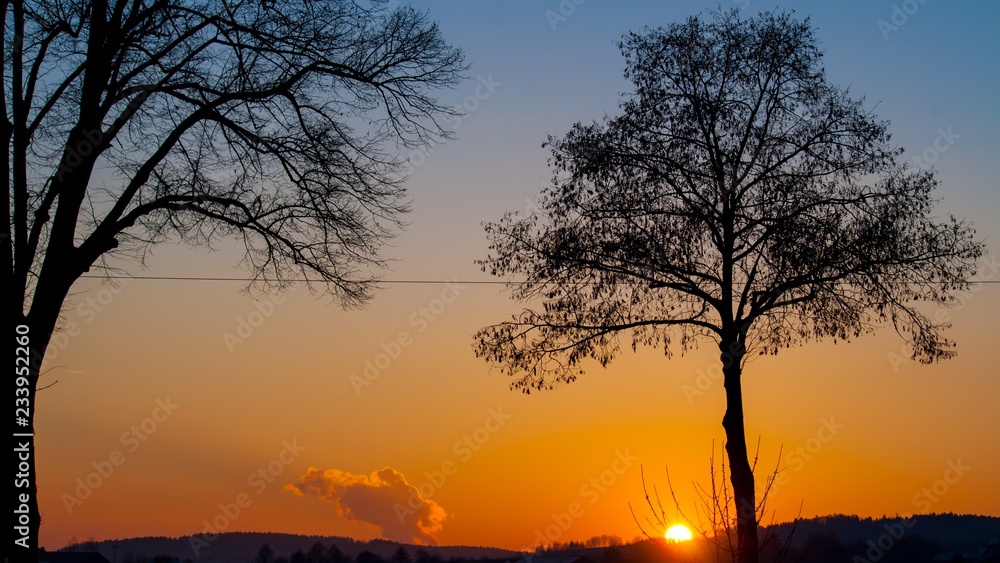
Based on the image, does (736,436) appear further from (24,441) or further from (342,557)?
(342,557)

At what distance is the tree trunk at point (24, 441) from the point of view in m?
8.11

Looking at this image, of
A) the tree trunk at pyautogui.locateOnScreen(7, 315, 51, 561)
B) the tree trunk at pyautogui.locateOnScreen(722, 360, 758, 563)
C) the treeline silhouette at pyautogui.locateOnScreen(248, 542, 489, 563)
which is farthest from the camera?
the treeline silhouette at pyautogui.locateOnScreen(248, 542, 489, 563)

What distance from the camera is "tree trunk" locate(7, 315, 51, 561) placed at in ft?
26.6

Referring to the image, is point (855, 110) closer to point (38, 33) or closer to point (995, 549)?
point (38, 33)

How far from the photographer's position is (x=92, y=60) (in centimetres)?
959

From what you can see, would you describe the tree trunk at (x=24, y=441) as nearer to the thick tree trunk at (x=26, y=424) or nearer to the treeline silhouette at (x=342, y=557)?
the thick tree trunk at (x=26, y=424)

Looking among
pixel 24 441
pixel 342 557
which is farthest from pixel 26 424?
pixel 342 557

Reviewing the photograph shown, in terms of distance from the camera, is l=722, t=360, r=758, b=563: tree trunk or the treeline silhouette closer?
l=722, t=360, r=758, b=563: tree trunk

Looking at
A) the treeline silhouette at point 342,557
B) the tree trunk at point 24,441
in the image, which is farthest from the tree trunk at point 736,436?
the treeline silhouette at point 342,557

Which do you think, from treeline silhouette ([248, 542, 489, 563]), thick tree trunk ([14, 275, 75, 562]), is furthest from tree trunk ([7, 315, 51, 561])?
treeline silhouette ([248, 542, 489, 563])

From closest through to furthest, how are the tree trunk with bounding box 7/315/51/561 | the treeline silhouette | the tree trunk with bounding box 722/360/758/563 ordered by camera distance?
the tree trunk with bounding box 7/315/51/561 < the tree trunk with bounding box 722/360/758/563 < the treeline silhouette

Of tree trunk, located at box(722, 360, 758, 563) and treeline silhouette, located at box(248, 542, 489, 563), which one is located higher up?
treeline silhouette, located at box(248, 542, 489, 563)

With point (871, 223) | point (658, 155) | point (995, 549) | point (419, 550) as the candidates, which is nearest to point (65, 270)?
point (658, 155)

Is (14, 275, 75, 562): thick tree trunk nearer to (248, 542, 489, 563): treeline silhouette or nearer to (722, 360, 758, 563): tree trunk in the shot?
(722, 360, 758, 563): tree trunk
